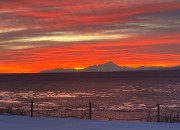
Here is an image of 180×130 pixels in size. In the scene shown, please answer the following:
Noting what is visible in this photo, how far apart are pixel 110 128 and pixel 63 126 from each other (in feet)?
8.25

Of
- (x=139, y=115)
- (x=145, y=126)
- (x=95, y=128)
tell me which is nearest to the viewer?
(x=95, y=128)

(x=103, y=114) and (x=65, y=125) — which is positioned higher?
(x=65, y=125)

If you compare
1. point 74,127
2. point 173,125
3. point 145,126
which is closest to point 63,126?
point 74,127

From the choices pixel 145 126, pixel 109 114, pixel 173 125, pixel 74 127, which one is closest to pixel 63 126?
pixel 74 127

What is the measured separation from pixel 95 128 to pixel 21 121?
4992 millimetres

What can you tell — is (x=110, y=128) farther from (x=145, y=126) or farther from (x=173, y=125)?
(x=173, y=125)

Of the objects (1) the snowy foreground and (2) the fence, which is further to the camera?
(2) the fence

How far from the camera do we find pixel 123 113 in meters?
47.1

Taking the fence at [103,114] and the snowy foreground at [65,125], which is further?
the fence at [103,114]

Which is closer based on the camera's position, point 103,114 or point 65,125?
point 65,125

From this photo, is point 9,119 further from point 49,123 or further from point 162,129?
point 162,129

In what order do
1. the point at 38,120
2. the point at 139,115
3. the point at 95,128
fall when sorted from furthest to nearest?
the point at 139,115 → the point at 38,120 → the point at 95,128

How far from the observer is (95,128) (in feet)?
70.3

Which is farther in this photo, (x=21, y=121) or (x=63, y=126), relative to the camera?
(x=21, y=121)
